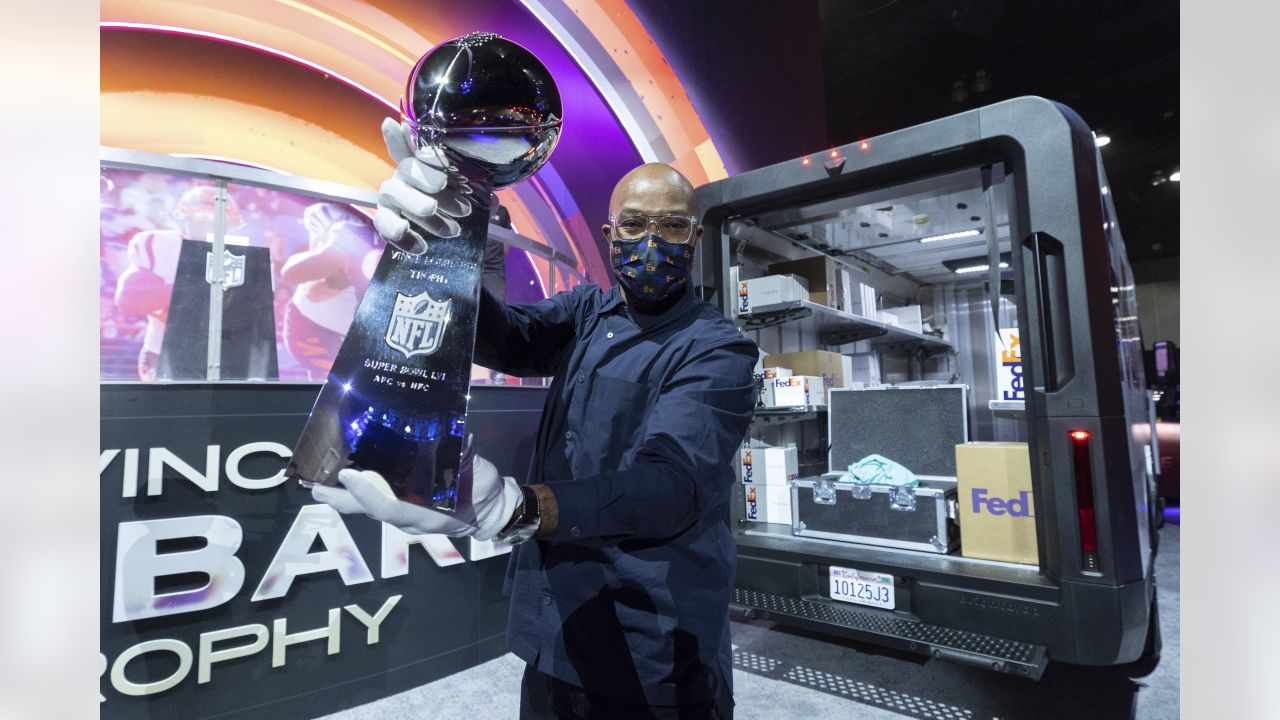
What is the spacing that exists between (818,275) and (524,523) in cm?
327

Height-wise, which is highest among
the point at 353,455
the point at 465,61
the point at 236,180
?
the point at 236,180

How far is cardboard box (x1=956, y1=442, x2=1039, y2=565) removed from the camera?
262 cm

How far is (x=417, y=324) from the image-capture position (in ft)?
3.25

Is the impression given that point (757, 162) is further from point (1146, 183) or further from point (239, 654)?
point (1146, 183)

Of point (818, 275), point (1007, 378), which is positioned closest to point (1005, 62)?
point (1007, 378)

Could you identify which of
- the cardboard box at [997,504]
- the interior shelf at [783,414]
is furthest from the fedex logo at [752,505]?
the cardboard box at [997,504]

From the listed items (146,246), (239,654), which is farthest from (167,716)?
(146,246)

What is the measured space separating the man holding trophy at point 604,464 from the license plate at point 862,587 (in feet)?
4.82

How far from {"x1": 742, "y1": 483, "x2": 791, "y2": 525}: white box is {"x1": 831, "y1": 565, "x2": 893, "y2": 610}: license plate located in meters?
0.73

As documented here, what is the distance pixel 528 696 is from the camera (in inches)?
55.1

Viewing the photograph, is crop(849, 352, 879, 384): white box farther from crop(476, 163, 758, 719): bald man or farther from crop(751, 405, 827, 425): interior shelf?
crop(476, 163, 758, 719): bald man

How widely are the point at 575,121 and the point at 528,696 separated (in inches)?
197

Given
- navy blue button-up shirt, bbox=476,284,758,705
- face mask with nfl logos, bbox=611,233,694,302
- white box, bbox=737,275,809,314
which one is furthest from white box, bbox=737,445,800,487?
face mask with nfl logos, bbox=611,233,694,302

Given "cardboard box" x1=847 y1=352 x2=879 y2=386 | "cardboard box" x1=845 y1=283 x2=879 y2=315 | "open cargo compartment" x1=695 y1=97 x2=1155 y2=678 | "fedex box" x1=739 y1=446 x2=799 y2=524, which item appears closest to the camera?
"open cargo compartment" x1=695 y1=97 x2=1155 y2=678
